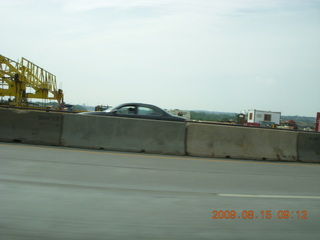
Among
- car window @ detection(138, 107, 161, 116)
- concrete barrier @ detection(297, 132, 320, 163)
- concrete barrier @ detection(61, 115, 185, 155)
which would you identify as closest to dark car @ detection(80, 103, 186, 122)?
car window @ detection(138, 107, 161, 116)

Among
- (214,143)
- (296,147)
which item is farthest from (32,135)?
(296,147)

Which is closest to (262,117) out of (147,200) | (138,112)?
(138,112)

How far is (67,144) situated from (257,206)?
7.01 metres

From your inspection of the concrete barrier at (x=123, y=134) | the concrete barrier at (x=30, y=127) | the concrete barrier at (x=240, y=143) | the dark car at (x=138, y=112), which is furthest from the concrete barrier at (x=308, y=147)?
the concrete barrier at (x=30, y=127)

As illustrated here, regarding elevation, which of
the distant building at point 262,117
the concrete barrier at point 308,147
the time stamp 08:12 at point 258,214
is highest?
the distant building at point 262,117

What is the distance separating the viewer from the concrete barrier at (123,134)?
9734 mm

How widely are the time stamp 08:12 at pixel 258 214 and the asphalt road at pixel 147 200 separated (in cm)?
2

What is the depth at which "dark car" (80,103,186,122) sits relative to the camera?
477 inches

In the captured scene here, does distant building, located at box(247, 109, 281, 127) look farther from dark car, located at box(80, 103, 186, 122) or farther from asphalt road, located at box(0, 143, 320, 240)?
asphalt road, located at box(0, 143, 320, 240)

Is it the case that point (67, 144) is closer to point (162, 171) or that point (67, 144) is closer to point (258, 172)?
point (162, 171)

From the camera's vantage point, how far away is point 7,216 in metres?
3.68

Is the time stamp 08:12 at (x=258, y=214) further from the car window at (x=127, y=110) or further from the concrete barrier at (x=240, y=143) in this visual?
the car window at (x=127, y=110)

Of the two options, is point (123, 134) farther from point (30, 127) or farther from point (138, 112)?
point (30, 127)

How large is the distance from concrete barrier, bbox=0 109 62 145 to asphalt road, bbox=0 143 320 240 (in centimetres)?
178
